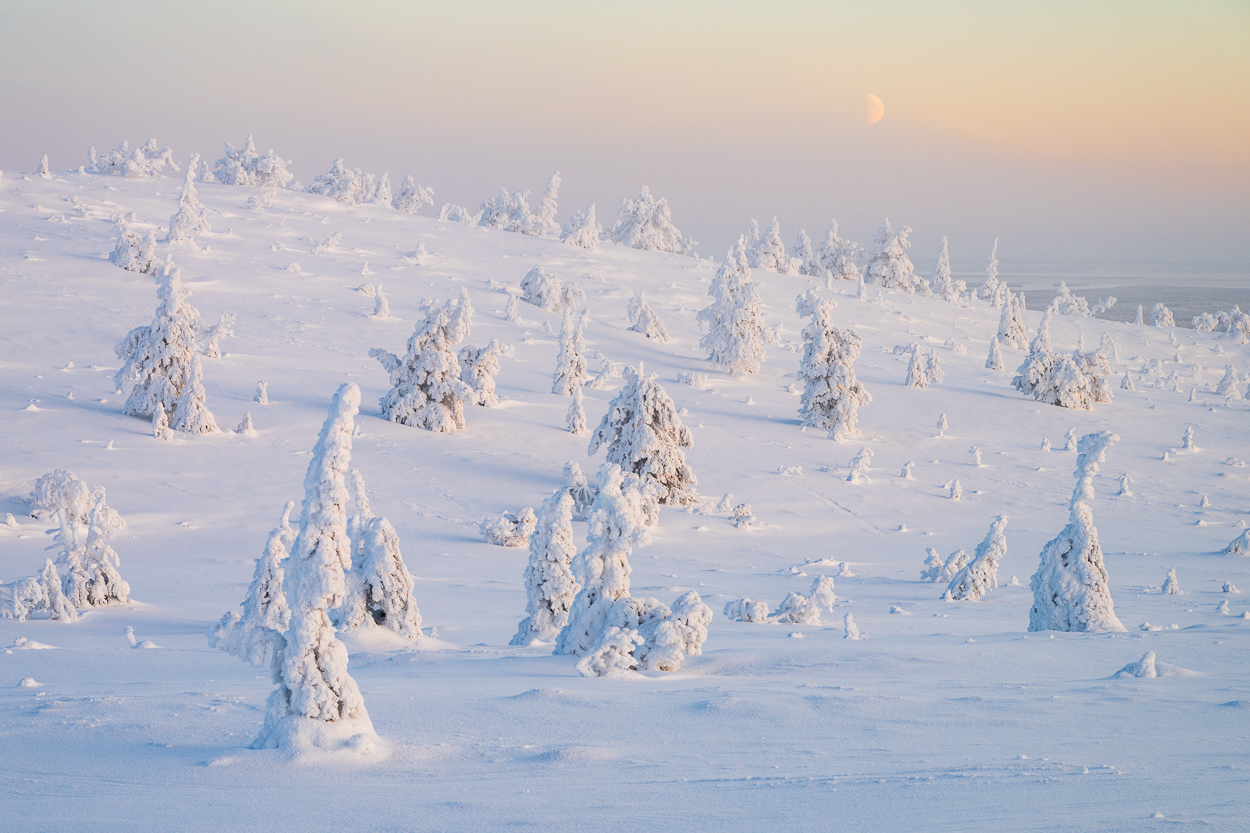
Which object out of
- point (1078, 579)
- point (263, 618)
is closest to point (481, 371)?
point (263, 618)

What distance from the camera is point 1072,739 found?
20.2 ft

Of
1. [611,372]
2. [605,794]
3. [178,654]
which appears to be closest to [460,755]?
[605,794]

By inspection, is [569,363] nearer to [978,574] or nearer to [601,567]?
[978,574]

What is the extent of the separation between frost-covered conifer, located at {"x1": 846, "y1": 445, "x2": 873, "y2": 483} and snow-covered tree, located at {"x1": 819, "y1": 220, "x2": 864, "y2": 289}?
47.2m

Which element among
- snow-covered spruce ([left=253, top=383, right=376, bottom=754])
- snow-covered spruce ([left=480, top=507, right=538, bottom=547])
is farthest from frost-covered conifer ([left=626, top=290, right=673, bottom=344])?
snow-covered spruce ([left=253, top=383, right=376, bottom=754])

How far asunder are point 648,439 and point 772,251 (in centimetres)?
5013

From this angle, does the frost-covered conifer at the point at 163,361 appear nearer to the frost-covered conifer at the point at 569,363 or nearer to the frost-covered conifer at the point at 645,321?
the frost-covered conifer at the point at 569,363

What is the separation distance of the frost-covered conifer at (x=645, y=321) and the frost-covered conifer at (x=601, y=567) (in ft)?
104

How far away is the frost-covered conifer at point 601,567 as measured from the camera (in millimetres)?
9820

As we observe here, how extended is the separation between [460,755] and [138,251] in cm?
3783

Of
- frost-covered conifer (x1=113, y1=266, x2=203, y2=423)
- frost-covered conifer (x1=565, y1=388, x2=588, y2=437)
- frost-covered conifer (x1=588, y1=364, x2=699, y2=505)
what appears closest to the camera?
frost-covered conifer (x1=588, y1=364, x2=699, y2=505)

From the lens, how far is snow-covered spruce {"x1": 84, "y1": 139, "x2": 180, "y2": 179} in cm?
6326

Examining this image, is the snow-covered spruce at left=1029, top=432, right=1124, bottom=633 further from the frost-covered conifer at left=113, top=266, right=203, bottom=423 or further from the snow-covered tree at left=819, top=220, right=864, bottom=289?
the snow-covered tree at left=819, top=220, right=864, bottom=289

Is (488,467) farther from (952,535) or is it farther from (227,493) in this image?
(952,535)
